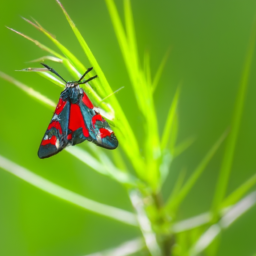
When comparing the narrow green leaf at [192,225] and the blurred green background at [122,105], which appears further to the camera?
the blurred green background at [122,105]

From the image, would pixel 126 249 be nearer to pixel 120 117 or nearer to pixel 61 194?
pixel 61 194

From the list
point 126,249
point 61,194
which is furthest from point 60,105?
point 126,249

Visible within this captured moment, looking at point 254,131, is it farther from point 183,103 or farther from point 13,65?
point 13,65

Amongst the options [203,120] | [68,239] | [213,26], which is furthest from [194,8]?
[68,239]

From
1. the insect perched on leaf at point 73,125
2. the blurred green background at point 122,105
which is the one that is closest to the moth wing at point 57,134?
the insect perched on leaf at point 73,125

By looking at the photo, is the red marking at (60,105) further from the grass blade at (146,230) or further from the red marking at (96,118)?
the grass blade at (146,230)
